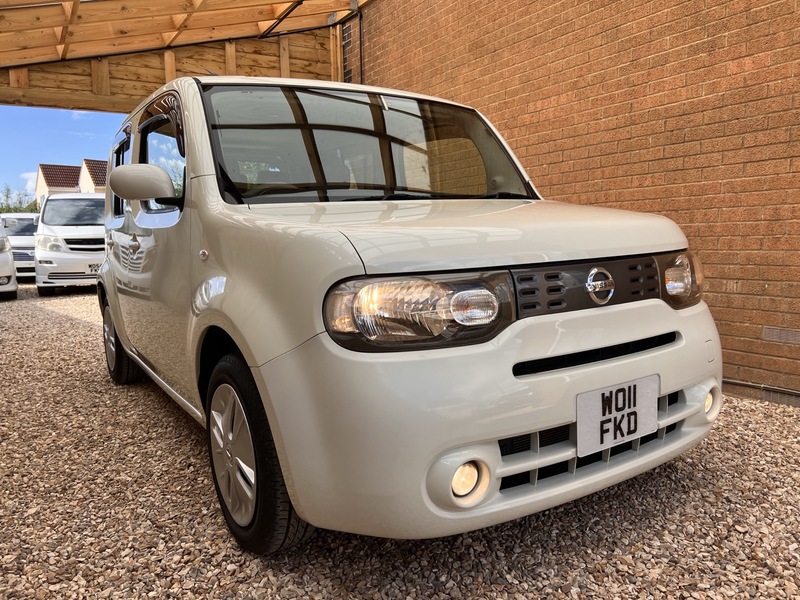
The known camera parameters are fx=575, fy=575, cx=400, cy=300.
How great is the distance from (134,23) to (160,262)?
6.19 meters

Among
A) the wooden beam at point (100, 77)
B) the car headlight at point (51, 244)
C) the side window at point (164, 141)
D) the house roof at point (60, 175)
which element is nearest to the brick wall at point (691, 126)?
the side window at point (164, 141)

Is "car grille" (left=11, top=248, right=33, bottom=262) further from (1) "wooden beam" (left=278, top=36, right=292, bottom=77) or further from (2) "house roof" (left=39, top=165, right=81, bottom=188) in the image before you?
(2) "house roof" (left=39, top=165, right=81, bottom=188)

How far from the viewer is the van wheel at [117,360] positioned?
13.5ft

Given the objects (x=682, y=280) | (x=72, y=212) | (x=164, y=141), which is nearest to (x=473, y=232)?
(x=682, y=280)

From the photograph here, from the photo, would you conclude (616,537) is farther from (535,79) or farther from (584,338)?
(535,79)

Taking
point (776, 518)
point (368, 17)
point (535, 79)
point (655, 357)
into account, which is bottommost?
point (776, 518)

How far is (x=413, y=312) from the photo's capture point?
1.52 m

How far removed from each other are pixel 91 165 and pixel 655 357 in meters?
46.8

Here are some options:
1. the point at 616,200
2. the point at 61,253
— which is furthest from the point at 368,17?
the point at 61,253

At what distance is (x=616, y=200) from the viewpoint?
4.64m

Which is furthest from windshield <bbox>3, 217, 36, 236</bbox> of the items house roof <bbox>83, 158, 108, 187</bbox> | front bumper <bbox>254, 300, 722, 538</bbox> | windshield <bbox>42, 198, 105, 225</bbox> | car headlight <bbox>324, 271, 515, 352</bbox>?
house roof <bbox>83, 158, 108, 187</bbox>

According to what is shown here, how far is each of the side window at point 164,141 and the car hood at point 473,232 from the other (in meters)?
0.70

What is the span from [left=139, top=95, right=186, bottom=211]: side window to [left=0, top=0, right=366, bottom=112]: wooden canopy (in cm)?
419

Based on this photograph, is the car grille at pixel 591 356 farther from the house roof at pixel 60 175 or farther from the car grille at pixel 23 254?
the house roof at pixel 60 175
